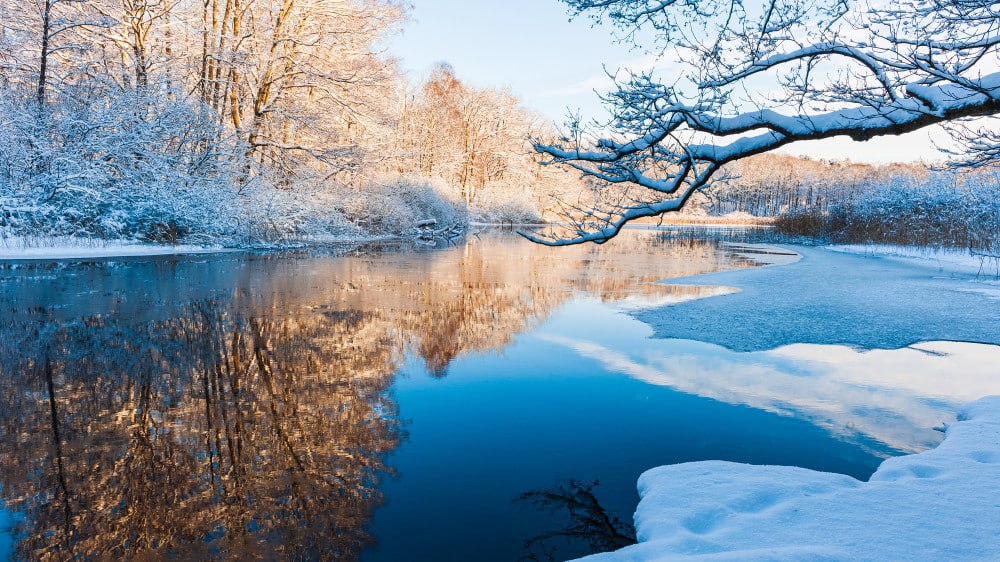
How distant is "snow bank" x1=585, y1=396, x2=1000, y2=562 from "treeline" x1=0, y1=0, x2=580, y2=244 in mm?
13982

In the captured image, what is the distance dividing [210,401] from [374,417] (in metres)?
1.42

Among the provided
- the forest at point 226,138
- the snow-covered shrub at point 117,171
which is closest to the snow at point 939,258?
the forest at point 226,138

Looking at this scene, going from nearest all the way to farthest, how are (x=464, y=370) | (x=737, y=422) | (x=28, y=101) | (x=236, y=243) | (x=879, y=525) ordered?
(x=879, y=525), (x=737, y=422), (x=464, y=370), (x=28, y=101), (x=236, y=243)

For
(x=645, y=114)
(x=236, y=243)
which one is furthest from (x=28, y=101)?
(x=645, y=114)

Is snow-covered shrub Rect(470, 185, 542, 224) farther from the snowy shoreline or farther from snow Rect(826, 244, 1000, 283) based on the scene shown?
the snowy shoreline

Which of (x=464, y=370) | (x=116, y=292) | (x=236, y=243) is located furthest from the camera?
(x=236, y=243)

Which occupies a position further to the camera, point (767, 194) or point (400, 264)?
point (767, 194)

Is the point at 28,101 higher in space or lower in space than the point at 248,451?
higher

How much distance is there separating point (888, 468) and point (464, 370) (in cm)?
388

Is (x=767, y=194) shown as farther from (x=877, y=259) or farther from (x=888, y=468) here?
(x=888, y=468)

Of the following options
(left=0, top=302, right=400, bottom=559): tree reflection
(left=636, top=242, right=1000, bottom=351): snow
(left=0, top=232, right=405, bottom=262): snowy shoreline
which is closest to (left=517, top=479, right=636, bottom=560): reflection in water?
(left=0, top=302, right=400, bottom=559): tree reflection

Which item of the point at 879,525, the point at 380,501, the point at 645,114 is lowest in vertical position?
the point at 380,501

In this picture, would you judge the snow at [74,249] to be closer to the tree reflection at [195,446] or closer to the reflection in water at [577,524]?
the tree reflection at [195,446]

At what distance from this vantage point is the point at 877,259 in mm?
20469
